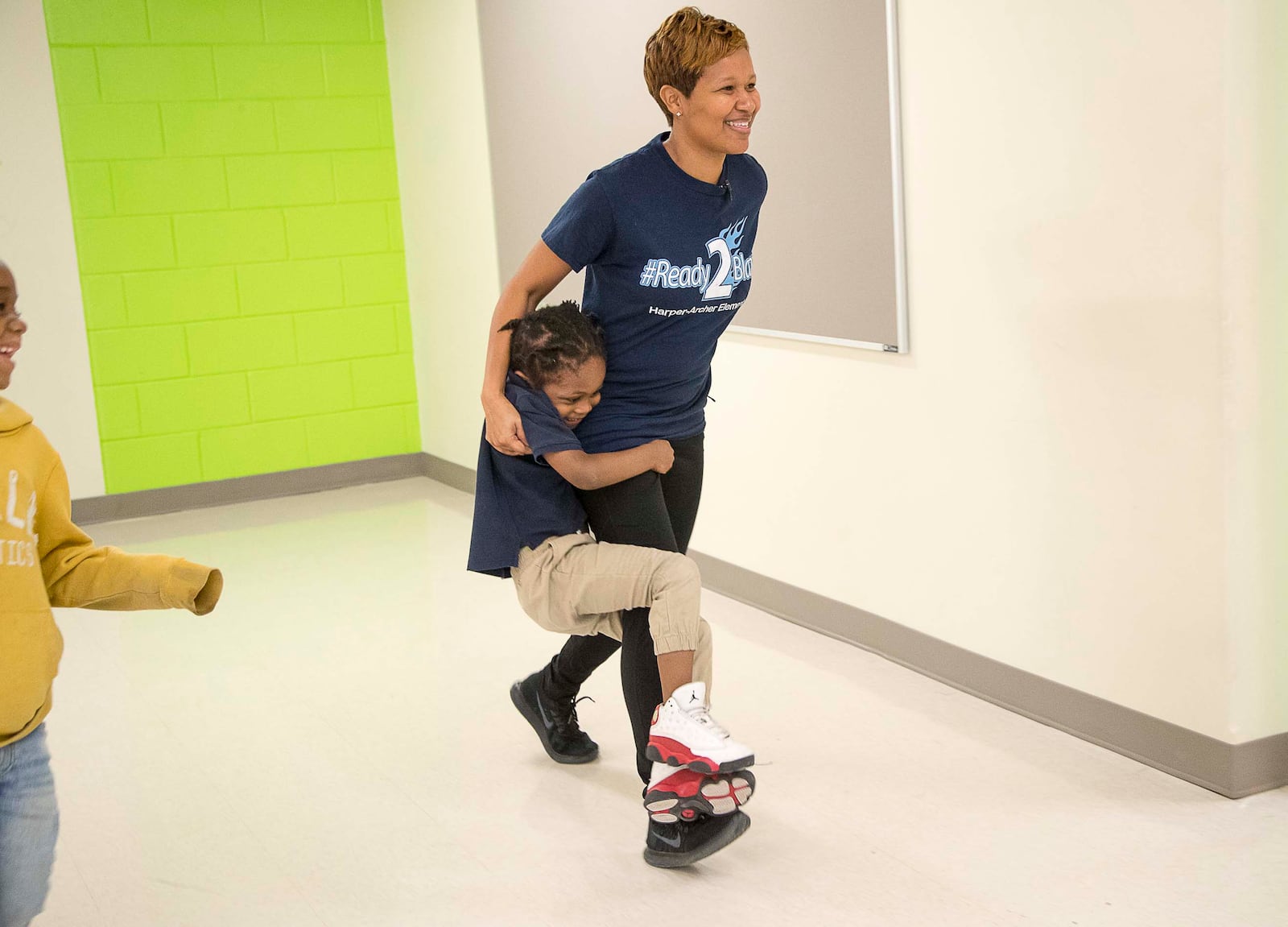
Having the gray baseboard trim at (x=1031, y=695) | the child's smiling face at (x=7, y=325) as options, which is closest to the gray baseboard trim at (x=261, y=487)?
the gray baseboard trim at (x=1031, y=695)

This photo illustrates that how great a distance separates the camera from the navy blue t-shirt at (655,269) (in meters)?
2.20

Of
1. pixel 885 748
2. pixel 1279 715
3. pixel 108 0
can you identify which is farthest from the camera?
pixel 108 0

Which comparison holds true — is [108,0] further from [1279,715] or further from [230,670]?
[1279,715]

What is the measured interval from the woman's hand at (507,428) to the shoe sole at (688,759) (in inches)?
21.7

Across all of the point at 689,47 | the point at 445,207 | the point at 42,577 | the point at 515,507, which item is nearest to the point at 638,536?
the point at 515,507

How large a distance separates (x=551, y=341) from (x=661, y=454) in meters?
0.28

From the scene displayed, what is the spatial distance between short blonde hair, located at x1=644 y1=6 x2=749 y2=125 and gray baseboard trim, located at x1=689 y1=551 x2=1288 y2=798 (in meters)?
1.56

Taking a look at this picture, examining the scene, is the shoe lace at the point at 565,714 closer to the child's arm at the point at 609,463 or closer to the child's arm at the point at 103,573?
the child's arm at the point at 609,463

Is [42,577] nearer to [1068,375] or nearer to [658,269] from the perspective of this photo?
[658,269]

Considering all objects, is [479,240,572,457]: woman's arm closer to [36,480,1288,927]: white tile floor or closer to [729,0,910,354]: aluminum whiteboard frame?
[36,480,1288,927]: white tile floor

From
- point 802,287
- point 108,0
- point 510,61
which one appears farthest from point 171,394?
point 802,287

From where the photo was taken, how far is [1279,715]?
8.20 feet

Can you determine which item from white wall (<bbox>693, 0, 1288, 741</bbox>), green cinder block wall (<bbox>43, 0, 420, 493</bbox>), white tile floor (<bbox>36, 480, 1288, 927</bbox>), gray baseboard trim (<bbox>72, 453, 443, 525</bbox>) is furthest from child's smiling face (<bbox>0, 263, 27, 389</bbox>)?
green cinder block wall (<bbox>43, 0, 420, 493</bbox>)

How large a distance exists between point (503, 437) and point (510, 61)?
2.94 m
